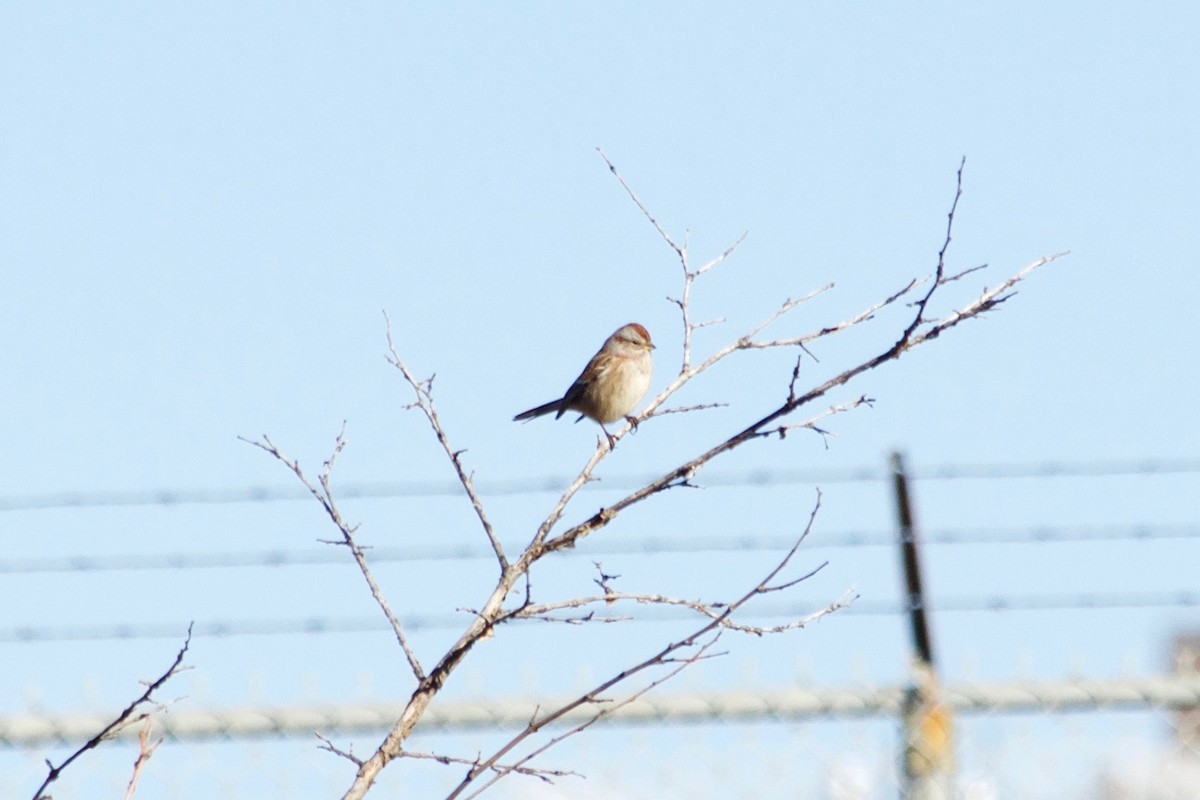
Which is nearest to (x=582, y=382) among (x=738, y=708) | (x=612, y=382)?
(x=612, y=382)

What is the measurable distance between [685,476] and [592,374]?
4498 mm

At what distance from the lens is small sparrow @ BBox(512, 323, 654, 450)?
6.54 m

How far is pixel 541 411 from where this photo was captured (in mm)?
6699

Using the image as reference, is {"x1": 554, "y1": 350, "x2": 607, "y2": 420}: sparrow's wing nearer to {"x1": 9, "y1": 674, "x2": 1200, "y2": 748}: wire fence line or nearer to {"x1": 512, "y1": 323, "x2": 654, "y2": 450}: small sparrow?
{"x1": 512, "y1": 323, "x2": 654, "y2": 450}: small sparrow

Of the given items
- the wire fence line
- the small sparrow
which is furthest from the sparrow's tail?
the wire fence line

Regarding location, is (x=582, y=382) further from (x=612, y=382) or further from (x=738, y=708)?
(x=738, y=708)

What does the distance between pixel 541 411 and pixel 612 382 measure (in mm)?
335

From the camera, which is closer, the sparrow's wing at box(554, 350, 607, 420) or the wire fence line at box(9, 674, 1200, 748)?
the wire fence line at box(9, 674, 1200, 748)

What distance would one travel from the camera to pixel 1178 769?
3.96m

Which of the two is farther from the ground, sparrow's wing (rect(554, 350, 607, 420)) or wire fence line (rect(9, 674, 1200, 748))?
sparrow's wing (rect(554, 350, 607, 420))

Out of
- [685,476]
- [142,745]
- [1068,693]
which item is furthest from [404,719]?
[1068,693]

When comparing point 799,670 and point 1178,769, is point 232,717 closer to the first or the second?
point 799,670

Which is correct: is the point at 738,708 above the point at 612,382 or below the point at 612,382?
below

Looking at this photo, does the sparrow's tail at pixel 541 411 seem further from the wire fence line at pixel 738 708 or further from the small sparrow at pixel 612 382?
the wire fence line at pixel 738 708
